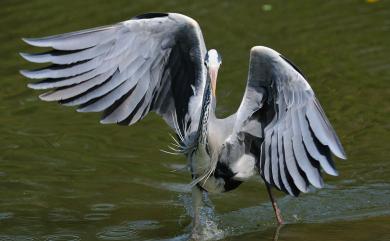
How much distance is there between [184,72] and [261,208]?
1336 mm

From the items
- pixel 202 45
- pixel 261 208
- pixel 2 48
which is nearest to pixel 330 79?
pixel 261 208

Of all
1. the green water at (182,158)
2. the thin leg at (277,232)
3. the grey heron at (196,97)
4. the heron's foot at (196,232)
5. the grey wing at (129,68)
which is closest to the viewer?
the grey heron at (196,97)

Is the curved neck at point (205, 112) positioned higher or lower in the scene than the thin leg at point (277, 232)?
higher

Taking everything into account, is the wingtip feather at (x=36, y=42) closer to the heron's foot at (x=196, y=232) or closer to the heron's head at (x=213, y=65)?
the heron's head at (x=213, y=65)

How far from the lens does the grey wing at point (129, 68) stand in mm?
6516

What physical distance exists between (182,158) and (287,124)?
7.27 ft

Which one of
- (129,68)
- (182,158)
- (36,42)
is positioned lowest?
(182,158)

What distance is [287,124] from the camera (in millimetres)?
6414

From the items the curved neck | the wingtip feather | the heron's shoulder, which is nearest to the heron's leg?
the curved neck

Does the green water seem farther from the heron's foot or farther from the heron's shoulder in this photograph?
the heron's shoulder

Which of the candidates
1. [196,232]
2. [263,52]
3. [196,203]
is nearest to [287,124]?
[263,52]

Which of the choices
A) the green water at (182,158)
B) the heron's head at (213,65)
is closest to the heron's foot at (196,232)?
the green water at (182,158)

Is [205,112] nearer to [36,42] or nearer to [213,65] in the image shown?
[213,65]

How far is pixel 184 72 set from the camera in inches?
284
